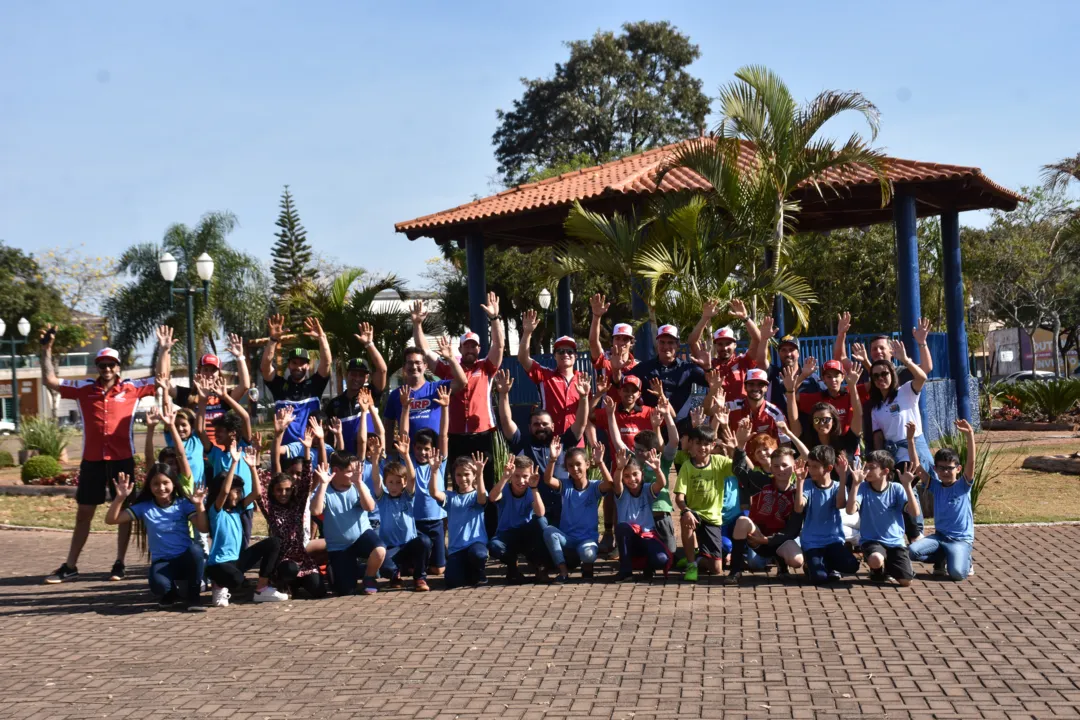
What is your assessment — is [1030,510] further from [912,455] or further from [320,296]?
[320,296]

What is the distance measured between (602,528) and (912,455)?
329 centimetres

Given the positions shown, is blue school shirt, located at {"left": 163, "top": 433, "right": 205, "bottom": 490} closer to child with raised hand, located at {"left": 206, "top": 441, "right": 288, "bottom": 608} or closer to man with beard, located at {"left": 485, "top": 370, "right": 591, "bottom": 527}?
child with raised hand, located at {"left": 206, "top": 441, "right": 288, "bottom": 608}

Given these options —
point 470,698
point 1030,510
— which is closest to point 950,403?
point 1030,510

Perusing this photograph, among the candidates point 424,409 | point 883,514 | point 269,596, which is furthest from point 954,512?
point 269,596

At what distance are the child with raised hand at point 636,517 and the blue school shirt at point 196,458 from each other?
3.41m

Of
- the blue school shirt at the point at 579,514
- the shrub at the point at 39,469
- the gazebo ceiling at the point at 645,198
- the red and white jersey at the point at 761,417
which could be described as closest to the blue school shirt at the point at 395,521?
the blue school shirt at the point at 579,514

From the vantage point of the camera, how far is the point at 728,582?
8.42 metres

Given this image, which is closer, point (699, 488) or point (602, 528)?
point (699, 488)

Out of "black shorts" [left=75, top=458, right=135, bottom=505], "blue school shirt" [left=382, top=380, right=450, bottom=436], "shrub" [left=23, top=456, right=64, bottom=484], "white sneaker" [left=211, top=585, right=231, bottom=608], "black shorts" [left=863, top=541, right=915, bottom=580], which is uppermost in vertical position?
"blue school shirt" [left=382, top=380, right=450, bottom=436]

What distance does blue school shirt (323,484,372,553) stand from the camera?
28.2 ft

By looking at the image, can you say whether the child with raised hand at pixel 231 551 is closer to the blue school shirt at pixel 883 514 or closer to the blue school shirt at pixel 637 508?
the blue school shirt at pixel 637 508

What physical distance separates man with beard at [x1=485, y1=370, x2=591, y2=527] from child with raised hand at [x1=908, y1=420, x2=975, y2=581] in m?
2.77

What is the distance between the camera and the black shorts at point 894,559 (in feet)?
26.3

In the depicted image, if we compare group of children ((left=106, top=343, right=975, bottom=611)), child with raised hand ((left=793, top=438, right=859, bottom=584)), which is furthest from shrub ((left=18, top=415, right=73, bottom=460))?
child with raised hand ((left=793, top=438, right=859, bottom=584))
